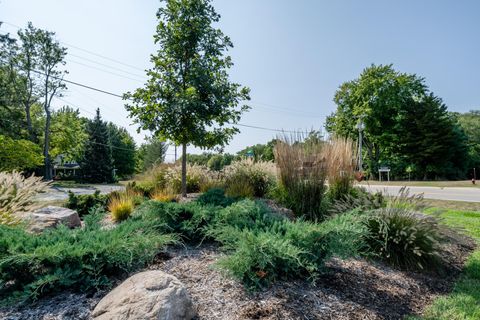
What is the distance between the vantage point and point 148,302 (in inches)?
64.3

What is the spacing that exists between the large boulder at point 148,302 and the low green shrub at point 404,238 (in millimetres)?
2344

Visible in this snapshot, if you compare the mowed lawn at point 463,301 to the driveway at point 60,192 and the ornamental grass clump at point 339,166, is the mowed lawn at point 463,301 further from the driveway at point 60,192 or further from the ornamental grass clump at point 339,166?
the driveway at point 60,192

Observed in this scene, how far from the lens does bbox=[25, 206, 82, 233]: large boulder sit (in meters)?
3.92

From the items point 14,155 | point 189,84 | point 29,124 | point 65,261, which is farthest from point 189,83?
point 29,124

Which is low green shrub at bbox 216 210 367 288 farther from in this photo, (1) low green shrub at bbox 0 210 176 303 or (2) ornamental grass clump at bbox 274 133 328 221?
(2) ornamental grass clump at bbox 274 133 328 221

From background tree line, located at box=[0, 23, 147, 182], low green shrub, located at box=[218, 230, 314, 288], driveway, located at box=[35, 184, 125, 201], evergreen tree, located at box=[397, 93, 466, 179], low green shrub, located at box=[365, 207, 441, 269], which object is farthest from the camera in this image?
evergreen tree, located at box=[397, 93, 466, 179]

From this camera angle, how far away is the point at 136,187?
7387mm

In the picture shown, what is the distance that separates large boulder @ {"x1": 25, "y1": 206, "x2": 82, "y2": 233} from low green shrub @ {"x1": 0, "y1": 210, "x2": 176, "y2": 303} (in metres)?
1.67

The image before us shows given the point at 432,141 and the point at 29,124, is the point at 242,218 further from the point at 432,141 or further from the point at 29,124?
the point at 432,141

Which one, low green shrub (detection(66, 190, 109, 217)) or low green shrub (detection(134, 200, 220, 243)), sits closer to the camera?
low green shrub (detection(134, 200, 220, 243))

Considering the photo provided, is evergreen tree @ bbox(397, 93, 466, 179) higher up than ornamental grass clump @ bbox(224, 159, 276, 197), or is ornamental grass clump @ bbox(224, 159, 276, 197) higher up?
evergreen tree @ bbox(397, 93, 466, 179)

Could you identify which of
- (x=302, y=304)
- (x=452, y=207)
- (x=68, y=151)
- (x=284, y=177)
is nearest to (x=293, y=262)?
(x=302, y=304)

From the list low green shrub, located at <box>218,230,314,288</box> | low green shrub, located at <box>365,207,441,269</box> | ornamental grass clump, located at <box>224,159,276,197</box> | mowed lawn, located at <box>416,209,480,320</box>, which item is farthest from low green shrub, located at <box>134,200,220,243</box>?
ornamental grass clump, located at <box>224,159,276,197</box>

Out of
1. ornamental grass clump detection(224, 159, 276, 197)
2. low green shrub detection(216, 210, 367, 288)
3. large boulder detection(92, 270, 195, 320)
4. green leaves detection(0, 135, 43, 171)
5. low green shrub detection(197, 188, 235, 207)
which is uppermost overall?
green leaves detection(0, 135, 43, 171)
